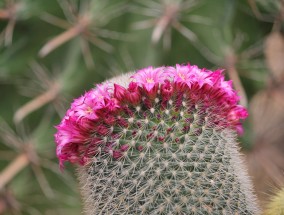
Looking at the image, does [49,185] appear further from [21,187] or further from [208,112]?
[208,112]

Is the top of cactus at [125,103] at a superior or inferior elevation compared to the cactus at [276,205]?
superior

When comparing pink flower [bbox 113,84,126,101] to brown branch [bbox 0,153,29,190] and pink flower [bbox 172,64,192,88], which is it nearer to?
pink flower [bbox 172,64,192,88]

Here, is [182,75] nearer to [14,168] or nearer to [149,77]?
[149,77]

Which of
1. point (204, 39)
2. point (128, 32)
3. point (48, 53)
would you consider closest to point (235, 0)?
point (204, 39)

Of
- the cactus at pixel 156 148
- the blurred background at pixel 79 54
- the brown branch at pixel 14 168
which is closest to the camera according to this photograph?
the cactus at pixel 156 148

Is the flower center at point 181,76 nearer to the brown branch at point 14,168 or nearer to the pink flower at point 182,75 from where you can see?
the pink flower at point 182,75

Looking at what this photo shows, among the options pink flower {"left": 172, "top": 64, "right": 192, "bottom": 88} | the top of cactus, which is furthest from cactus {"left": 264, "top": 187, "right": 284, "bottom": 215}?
pink flower {"left": 172, "top": 64, "right": 192, "bottom": 88}

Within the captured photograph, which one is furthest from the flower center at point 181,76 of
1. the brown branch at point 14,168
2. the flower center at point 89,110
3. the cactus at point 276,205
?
the brown branch at point 14,168

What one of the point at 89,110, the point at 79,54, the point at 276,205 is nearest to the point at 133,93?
the point at 89,110

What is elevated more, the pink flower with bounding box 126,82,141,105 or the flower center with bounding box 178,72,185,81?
the flower center with bounding box 178,72,185,81
